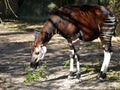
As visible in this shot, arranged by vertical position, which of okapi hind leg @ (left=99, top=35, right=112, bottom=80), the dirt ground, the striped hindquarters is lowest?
the dirt ground

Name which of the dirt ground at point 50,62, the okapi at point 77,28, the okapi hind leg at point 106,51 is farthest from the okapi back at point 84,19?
the dirt ground at point 50,62

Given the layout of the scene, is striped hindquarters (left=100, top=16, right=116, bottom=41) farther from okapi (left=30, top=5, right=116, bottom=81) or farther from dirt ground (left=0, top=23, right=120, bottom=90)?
dirt ground (left=0, top=23, right=120, bottom=90)

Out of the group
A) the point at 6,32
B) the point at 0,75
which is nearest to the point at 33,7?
the point at 6,32

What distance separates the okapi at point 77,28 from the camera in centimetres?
854

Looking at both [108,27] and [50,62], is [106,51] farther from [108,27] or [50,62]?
[50,62]

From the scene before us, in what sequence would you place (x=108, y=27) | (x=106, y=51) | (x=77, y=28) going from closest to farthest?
1. (x=77, y=28)
2. (x=108, y=27)
3. (x=106, y=51)

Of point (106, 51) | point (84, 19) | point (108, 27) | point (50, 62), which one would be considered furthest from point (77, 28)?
point (50, 62)

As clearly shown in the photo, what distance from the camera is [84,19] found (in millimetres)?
8836

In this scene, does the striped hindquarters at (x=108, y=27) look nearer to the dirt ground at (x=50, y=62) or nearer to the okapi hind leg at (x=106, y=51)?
the okapi hind leg at (x=106, y=51)

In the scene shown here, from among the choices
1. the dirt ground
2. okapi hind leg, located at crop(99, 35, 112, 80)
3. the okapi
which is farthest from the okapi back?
the dirt ground

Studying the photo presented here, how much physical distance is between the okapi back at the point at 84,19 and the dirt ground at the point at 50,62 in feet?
3.72

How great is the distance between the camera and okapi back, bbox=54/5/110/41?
28.5ft

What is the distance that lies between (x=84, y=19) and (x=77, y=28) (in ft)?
1.01

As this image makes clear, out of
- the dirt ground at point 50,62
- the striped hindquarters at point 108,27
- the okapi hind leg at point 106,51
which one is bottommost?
the dirt ground at point 50,62
